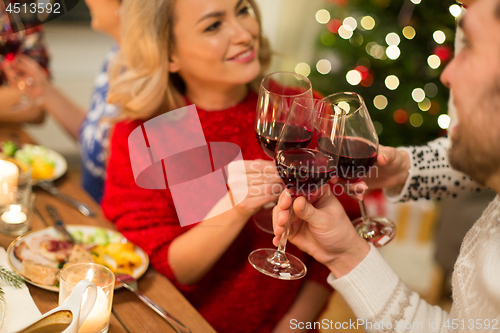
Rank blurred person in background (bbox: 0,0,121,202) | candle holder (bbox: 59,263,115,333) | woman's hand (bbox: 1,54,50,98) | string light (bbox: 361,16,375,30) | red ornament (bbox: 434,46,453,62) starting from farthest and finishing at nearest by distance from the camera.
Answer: string light (bbox: 361,16,375,30), red ornament (bbox: 434,46,453,62), woman's hand (bbox: 1,54,50,98), blurred person in background (bbox: 0,0,121,202), candle holder (bbox: 59,263,115,333)

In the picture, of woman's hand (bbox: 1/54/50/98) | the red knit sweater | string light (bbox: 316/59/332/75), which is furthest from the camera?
string light (bbox: 316/59/332/75)

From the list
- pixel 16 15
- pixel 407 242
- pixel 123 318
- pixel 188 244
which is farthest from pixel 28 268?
pixel 407 242

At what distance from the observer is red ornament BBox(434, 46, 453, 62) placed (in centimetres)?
214

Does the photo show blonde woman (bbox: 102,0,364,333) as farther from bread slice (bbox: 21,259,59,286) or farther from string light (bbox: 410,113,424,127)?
string light (bbox: 410,113,424,127)

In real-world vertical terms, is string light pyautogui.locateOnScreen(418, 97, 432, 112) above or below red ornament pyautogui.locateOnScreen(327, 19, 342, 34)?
below

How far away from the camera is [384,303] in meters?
0.87

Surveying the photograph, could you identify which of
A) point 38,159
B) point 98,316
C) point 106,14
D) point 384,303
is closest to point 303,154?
point 384,303

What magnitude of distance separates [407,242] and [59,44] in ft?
9.09

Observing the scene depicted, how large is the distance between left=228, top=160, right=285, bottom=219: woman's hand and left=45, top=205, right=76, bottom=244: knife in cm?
43

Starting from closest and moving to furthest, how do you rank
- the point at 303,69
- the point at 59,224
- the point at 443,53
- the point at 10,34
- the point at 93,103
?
the point at 59,224, the point at 10,34, the point at 93,103, the point at 443,53, the point at 303,69

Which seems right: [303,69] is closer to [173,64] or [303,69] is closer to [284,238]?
[173,64]

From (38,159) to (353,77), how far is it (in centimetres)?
166

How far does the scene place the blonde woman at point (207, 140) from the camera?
43.5 inches

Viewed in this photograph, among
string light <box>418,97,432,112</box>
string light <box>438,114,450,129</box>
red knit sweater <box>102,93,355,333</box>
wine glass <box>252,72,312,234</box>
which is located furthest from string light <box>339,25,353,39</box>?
wine glass <box>252,72,312,234</box>
